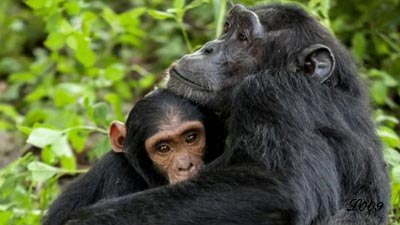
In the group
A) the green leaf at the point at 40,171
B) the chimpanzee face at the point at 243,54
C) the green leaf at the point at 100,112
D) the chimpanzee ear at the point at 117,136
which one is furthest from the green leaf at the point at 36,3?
the chimpanzee face at the point at 243,54

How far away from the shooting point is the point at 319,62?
6.43m

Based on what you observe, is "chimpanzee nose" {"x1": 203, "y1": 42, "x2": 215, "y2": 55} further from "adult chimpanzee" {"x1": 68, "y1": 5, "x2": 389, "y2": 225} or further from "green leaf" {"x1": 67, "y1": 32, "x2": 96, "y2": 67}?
"green leaf" {"x1": 67, "y1": 32, "x2": 96, "y2": 67}

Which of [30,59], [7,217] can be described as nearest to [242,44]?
[7,217]

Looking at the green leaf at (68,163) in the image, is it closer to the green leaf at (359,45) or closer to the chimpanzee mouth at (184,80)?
the chimpanzee mouth at (184,80)

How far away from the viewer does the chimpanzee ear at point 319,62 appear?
643 cm

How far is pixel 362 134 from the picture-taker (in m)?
6.53

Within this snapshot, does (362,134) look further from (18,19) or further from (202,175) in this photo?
(18,19)

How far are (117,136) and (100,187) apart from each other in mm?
372

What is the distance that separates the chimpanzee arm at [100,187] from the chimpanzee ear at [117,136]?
55mm

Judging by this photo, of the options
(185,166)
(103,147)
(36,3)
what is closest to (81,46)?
(36,3)

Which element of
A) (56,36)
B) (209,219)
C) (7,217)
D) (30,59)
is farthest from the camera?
(30,59)

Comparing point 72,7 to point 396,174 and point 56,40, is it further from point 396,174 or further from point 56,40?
point 396,174

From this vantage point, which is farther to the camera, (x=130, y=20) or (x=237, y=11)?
(x=130, y=20)

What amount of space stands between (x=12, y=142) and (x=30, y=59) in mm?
3167
